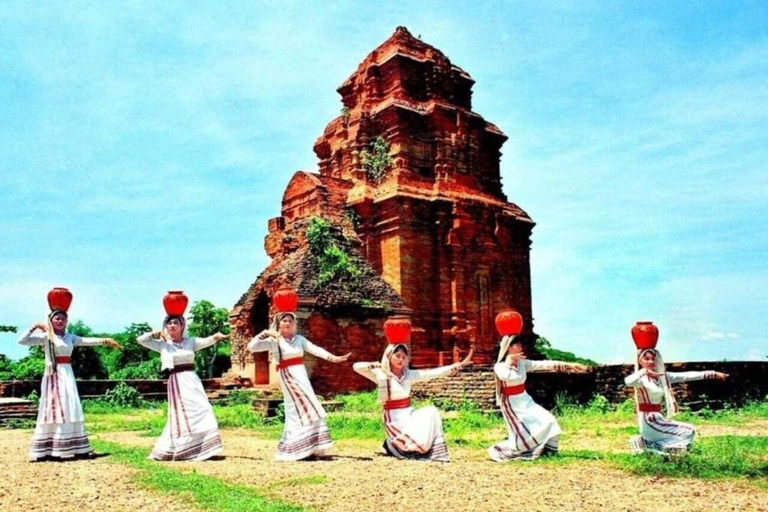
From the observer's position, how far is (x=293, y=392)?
8.10 meters

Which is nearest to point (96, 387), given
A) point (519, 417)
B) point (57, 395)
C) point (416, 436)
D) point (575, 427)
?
point (57, 395)

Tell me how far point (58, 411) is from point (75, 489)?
7.65ft

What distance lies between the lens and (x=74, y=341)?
8664mm

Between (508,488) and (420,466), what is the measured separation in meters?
1.33

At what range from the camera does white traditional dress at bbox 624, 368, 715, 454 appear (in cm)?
768

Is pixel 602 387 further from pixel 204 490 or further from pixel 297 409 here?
pixel 204 490

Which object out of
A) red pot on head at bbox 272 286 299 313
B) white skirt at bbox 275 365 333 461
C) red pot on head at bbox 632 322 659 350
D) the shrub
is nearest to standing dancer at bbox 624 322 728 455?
red pot on head at bbox 632 322 659 350

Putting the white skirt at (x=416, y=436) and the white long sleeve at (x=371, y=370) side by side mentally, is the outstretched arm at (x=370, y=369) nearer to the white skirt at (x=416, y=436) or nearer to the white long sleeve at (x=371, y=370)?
the white long sleeve at (x=371, y=370)

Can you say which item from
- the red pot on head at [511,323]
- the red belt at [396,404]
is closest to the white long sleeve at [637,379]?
the red pot on head at [511,323]

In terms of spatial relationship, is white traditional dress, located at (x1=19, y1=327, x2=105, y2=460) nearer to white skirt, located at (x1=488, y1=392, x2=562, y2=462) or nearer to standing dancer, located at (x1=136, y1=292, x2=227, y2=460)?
standing dancer, located at (x1=136, y1=292, x2=227, y2=460)

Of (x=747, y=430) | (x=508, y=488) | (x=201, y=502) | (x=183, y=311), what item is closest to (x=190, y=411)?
(x=183, y=311)

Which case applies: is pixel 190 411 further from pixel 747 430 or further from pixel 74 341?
pixel 747 430

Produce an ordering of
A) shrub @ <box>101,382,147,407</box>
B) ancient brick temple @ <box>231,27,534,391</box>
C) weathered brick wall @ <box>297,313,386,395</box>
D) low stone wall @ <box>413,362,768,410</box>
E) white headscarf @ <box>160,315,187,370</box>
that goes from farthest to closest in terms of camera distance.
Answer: ancient brick temple @ <box>231,27,534,391</box> → shrub @ <box>101,382,147,407</box> → weathered brick wall @ <box>297,313,386,395</box> → low stone wall @ <box>413,362,768,410</box> → white headscarf @ <box>160,315,187,370</box>

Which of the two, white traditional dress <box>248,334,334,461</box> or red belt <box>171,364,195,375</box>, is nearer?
white traditional dress <box>248,334,334,461</box>
